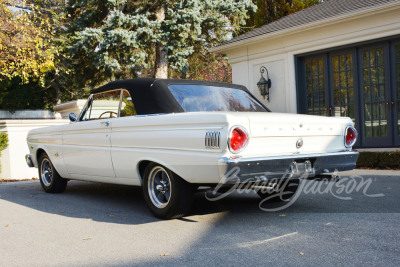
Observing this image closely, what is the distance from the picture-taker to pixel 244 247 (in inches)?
153

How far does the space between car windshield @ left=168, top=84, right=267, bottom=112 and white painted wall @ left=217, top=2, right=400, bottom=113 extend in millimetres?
6167

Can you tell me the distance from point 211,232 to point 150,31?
1482cm

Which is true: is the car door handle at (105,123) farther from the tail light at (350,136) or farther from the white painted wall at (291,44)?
the white painted wall at (291,44)

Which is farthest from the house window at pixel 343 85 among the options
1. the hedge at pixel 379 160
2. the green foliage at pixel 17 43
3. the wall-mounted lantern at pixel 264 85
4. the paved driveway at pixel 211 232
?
the green foliage at pixel 17 43

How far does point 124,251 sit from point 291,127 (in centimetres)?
215

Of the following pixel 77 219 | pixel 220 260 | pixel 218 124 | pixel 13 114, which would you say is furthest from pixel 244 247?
pixel 13 114

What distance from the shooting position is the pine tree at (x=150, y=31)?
59.6ft

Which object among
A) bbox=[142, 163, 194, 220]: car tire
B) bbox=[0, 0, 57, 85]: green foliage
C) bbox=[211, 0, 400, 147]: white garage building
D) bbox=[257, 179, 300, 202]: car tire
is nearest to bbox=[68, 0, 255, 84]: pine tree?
bbox=[0, 0, 57, 85]: green foliage

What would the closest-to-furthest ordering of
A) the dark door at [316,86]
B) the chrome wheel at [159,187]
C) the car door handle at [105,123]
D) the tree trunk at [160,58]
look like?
1. the chrome wheel at [159,187]
2. the car door handle at [105,123]
3. the dark door at [316,86]
4. the tree trunk at [160,58]

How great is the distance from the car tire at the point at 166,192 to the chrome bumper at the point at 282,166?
2.21 ft

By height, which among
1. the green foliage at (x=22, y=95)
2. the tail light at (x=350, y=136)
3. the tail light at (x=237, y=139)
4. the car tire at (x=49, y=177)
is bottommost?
the car tire at (x=49, y=177)

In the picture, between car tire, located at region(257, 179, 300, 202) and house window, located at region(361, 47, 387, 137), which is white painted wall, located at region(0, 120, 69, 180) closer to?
car tire, located at region(257, 179, 300, 202)

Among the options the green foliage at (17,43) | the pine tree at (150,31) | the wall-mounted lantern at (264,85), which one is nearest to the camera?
the green foliage at (17,43)

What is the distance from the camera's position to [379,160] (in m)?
10.1
